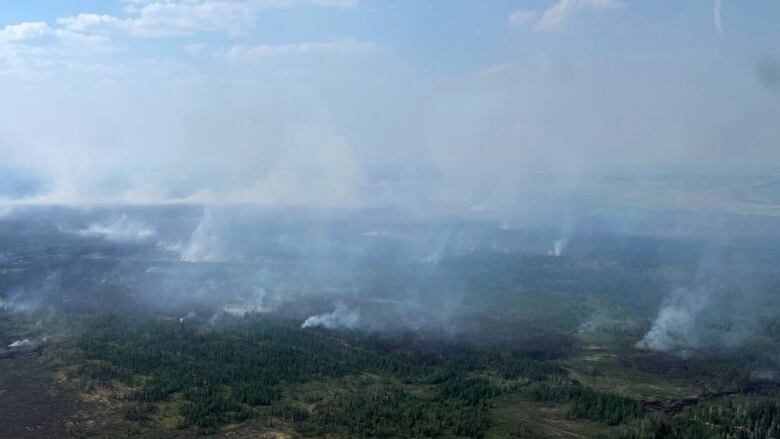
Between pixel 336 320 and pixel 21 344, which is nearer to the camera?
pixel 21 344

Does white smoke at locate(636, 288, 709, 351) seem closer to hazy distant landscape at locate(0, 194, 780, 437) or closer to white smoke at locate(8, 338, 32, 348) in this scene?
hazy distant landscape at locate(0, 194, 780, 437)

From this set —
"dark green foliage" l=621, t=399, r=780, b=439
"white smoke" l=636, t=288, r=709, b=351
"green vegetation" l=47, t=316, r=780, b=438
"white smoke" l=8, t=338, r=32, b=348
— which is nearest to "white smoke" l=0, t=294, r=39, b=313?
"green vegetation" l=47, t=316, r=780, b=438

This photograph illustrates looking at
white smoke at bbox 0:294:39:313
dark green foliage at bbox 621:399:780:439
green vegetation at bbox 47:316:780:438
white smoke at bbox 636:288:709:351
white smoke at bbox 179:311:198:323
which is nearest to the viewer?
dark green foliage at bbox 621:399:780:439

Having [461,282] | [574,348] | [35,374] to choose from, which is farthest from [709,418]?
[461,282]

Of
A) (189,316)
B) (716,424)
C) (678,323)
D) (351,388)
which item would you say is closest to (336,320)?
(189,316)

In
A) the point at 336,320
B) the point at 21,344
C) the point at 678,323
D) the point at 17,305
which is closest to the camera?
the point at 21,344

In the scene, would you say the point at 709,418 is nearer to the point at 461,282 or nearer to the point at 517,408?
the point at 517,408

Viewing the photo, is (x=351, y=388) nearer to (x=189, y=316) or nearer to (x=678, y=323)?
(x=189, y=316)
